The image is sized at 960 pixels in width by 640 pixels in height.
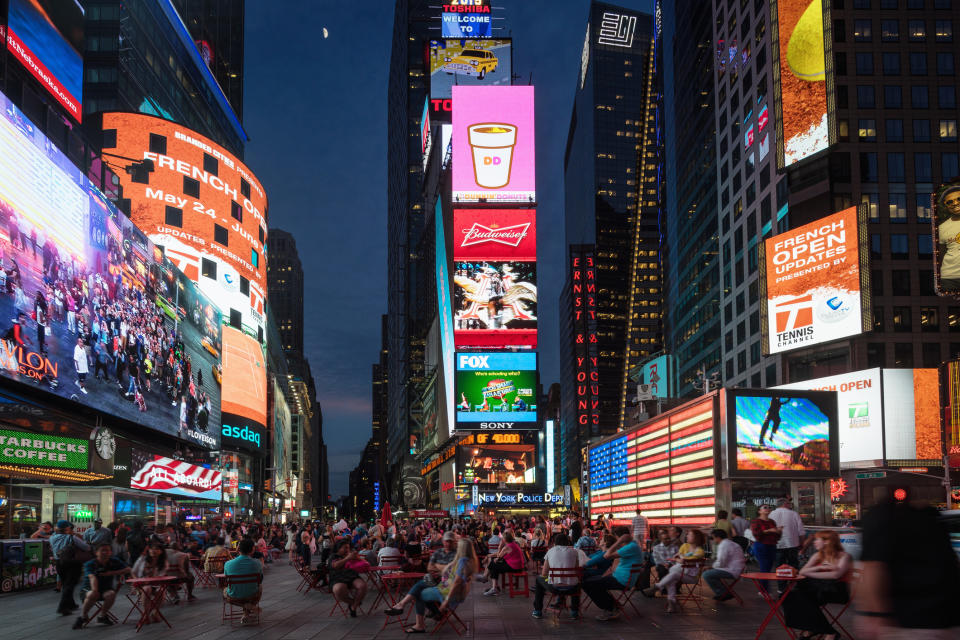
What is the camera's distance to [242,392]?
61906 millimetres

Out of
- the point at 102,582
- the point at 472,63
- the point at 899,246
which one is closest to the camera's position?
the point at 102,582

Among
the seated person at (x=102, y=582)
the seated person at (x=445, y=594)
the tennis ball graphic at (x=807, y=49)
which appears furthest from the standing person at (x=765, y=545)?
the tennis ball graphic at (x=807, y=49)

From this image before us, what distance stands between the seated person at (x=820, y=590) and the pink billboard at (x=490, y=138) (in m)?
70.6

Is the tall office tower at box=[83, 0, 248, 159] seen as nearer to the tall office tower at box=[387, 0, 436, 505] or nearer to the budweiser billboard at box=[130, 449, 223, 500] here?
the budweiser billboard at box=[130, 449, 223, 500]

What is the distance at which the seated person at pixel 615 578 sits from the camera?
13727 mm

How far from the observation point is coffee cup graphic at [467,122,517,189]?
8156 centimetres

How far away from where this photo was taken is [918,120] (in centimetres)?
6556

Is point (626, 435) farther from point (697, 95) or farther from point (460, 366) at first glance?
point (697, 95)

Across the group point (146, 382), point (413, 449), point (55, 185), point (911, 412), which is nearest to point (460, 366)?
point (911, 412)

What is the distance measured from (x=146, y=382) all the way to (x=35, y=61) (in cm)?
1645

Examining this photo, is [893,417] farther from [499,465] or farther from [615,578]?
[615,578]

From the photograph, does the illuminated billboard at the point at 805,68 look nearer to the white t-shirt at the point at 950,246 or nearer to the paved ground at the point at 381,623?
the white t-shirt at the point at 950,246

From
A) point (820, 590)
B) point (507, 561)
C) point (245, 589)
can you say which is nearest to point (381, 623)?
point (245, 589)

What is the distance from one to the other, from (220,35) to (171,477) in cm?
6886
